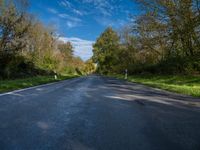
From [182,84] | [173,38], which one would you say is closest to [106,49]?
[173,38]

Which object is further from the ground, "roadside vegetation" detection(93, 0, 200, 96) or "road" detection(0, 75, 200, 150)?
"roadside vegetation" detection(93, 0, 200, 96)

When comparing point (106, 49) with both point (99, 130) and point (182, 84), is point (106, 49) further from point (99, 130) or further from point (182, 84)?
point (99, 130)

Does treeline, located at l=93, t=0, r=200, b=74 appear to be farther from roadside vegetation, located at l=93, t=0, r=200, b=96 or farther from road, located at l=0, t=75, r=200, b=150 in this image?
road, located at l=0, t=75, r=200, b=150

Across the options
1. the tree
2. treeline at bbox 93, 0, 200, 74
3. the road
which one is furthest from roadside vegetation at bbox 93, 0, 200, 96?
the tree

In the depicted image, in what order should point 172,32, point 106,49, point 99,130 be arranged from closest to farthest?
1. point 99,130
2. point 172,32
3. point 106,49

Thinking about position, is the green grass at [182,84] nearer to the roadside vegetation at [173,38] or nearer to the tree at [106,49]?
the roadside vegetation at [173,38]

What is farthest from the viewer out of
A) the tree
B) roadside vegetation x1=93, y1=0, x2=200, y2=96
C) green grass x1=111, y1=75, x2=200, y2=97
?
the tree

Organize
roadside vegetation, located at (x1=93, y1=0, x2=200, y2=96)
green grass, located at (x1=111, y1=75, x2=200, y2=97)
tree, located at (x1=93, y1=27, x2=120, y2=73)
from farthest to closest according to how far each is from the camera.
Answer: tree, located at (x1=93, y1=27, x2=120, y2=73) → roadside vegetation, located at (x1=93, y1=0, x2=200, y2=96) → green grass, located at (x1=111, y1=75, x2=200, y2=97)

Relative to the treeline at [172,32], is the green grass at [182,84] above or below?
below

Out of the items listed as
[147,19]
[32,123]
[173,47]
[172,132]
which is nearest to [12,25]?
[147,19]

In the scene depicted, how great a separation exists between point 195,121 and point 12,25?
22.8 m

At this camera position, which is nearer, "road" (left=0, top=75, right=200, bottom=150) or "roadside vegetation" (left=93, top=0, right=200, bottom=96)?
"road" (left=0, top=75, right=200, bottom=150)

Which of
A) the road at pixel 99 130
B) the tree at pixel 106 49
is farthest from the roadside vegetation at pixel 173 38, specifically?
the tree at pixel 106 49

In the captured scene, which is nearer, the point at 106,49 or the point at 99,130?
the point at 99,130
